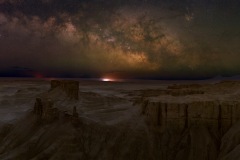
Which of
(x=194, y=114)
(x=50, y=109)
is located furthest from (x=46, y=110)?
(x=194, y=114)

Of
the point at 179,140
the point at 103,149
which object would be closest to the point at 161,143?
the point at 179,140

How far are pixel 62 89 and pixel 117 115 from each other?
9.96 metres

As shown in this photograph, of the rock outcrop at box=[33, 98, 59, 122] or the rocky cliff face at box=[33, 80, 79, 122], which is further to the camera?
the rock outcrop at box=[33, 98, 59, 122]

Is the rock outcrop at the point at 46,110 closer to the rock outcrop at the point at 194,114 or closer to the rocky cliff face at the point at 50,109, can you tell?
the rocky cliff face at the point at 50,109

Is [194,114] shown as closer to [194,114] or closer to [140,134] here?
[194,114]

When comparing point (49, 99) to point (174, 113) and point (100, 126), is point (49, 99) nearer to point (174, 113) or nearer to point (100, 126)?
point (100, 126)

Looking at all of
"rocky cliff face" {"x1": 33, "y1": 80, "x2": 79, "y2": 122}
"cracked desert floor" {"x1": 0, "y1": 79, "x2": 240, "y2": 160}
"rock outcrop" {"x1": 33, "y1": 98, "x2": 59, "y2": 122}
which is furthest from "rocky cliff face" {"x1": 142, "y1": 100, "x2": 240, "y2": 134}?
"rock outcrop" {"x1": 33, "y1": 98, "x2": 59, "y2": 122}

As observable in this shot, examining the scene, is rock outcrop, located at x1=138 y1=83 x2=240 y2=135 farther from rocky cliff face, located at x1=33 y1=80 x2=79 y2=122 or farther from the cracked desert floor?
rocky cliff face, located at x1=33 y1=80 x2=79 y2=122

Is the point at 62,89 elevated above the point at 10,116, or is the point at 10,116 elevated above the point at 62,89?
the point at 62,89

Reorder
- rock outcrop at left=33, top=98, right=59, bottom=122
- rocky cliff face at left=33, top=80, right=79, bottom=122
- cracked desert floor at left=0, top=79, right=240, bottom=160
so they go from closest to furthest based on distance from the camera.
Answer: cracked desert floor at left=0, top=79, right=240, bottom=160 < rocky cliff face at left=33, top=80, right=79, bottom=122 < rock outcrop at left=33, top=98, right=59, bottom=122

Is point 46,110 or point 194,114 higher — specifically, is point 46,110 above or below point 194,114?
below

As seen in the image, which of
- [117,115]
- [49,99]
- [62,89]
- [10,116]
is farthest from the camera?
[10,116]

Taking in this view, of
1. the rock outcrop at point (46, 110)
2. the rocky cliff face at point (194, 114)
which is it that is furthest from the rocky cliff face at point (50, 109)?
the rocky cliff face at point (194, 114)

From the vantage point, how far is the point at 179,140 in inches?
1045
